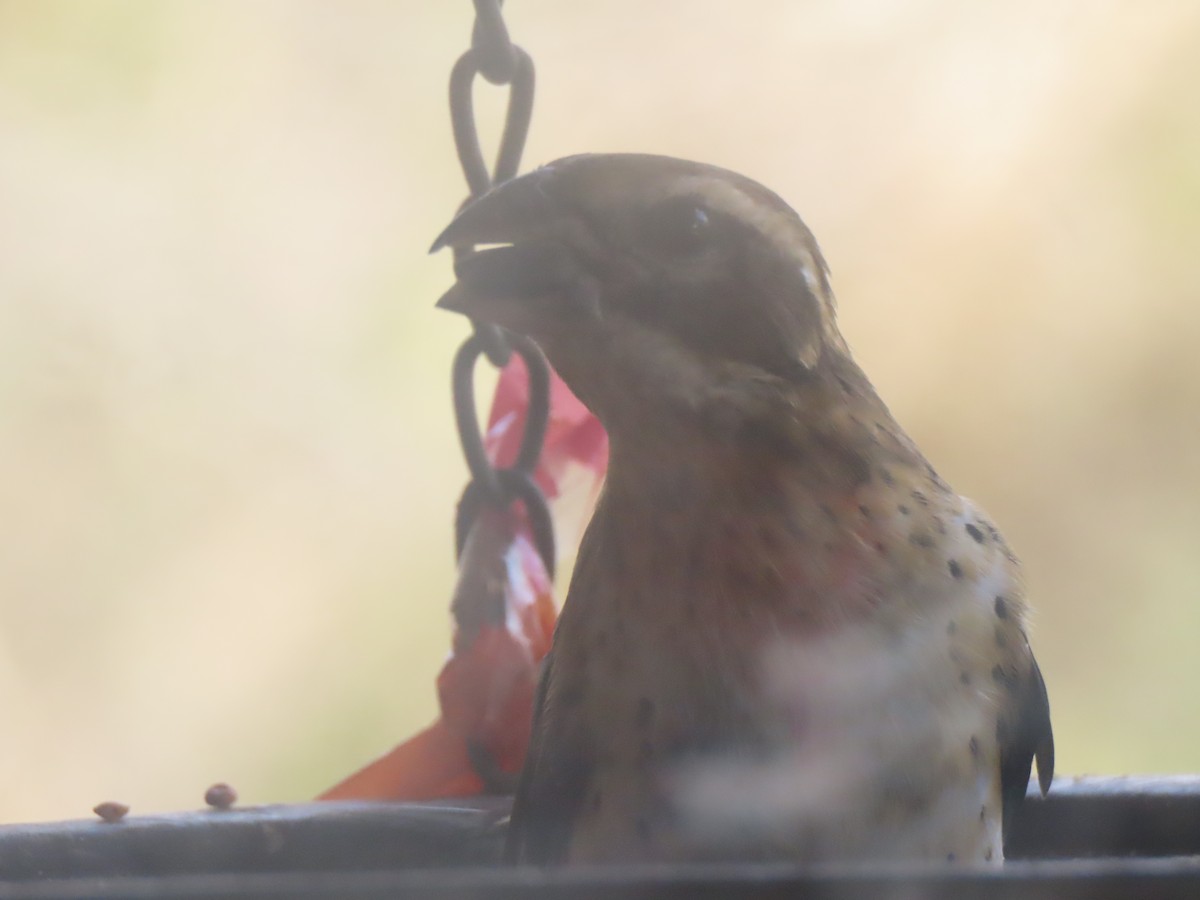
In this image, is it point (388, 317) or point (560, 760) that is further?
point (388, 317)

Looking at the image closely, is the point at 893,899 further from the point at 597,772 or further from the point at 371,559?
the point at 371,559

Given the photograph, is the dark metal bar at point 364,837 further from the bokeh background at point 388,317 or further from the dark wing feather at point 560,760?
the bokeh background at point 388,317

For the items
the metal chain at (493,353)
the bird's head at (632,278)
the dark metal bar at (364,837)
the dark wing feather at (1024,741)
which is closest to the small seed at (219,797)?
the dark metal bar at (364,837)

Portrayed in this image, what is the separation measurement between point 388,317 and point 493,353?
1.48ft

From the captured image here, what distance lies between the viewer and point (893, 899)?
0.29 metres

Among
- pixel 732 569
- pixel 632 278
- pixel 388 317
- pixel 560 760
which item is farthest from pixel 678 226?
pixel 388 317

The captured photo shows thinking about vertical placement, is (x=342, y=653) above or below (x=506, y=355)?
below

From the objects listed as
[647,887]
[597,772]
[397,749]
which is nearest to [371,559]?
[397,749]

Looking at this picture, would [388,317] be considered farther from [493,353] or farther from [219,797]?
[219,797]

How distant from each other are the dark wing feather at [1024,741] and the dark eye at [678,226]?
0.29 metres

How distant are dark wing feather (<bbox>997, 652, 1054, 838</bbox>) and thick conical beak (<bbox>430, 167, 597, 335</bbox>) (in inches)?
12.6

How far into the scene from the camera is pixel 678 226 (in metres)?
0.58

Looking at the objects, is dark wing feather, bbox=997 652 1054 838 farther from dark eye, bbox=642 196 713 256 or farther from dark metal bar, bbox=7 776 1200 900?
dark eye, bbox=642 196 713 256

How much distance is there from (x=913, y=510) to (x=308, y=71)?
0.83m
